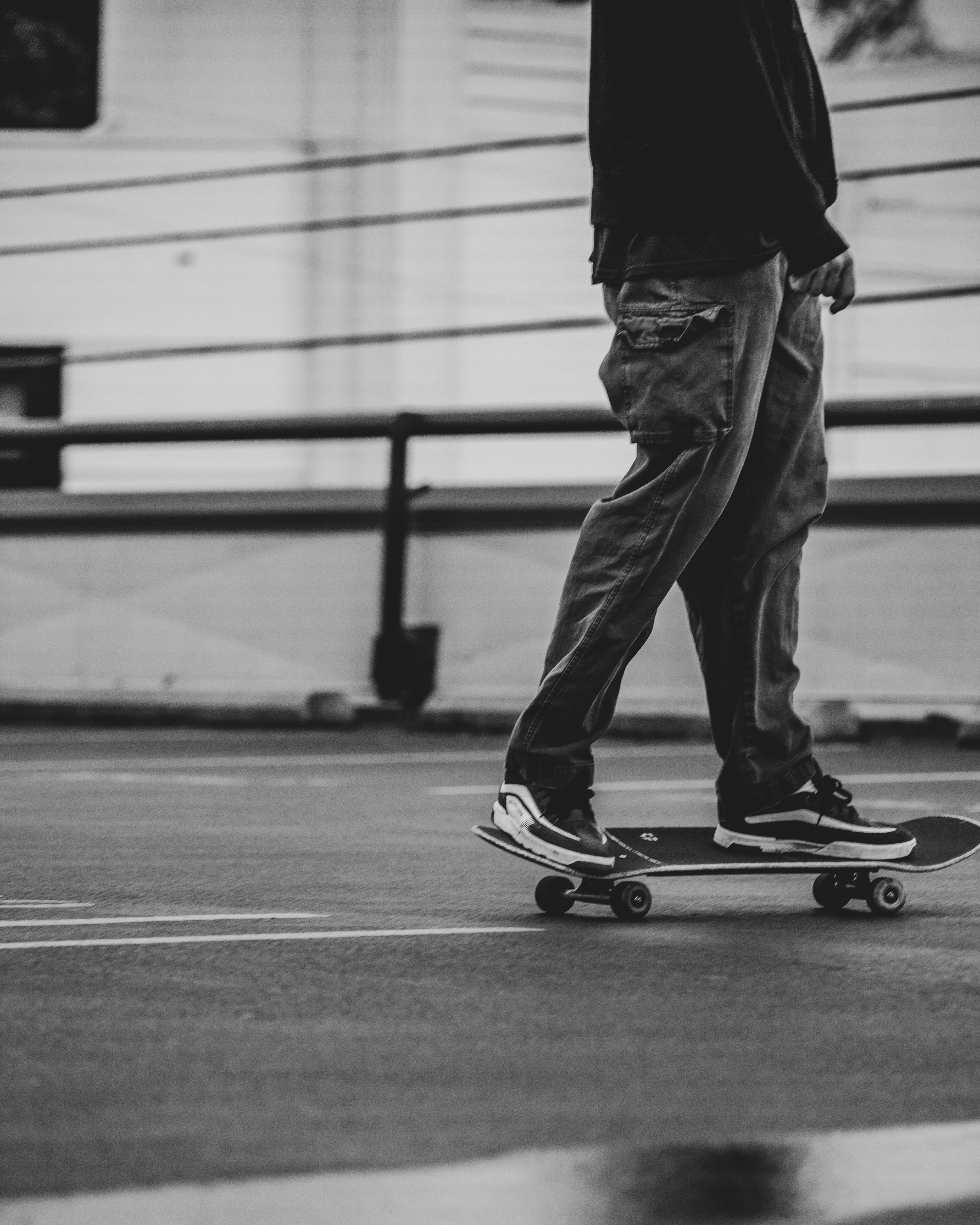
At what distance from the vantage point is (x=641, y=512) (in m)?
2.94

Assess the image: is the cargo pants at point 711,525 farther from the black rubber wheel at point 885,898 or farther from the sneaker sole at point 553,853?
the black rubber wheel at point 885,898

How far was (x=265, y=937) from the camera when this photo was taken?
9.02 feet

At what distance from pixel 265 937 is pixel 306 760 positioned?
3.32 metres

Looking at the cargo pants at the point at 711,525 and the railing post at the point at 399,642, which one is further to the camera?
the railing post at the point at 399,642

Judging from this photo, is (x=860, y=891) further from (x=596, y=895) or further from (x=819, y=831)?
(x=596, y=895)

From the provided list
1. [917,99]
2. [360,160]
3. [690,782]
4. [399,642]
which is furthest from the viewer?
[360,160]

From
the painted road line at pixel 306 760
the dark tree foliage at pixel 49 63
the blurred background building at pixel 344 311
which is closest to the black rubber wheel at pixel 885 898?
the painted road line at pixel 306 760

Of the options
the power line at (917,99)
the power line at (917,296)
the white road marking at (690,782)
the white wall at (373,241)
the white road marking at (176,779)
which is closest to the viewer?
the white road marking at (690,782)

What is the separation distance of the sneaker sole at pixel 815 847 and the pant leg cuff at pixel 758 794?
3 centimetres

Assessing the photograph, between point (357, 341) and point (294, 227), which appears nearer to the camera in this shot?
point (357, 341)

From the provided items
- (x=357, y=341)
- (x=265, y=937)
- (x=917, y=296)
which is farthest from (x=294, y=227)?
(x=265, y=937)

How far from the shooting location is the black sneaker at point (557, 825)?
291 cm

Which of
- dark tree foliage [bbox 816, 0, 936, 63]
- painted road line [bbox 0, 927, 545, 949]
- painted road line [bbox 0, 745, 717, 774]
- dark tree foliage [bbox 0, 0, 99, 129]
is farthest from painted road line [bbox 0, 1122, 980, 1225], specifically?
dark tree foliage [bbox 0, 0, 99, 129]

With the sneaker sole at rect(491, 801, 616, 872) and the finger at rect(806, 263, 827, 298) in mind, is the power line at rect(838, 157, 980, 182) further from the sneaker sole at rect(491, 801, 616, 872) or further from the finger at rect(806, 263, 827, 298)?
the sneaker sole at rect(491, 801, 616, 872)
